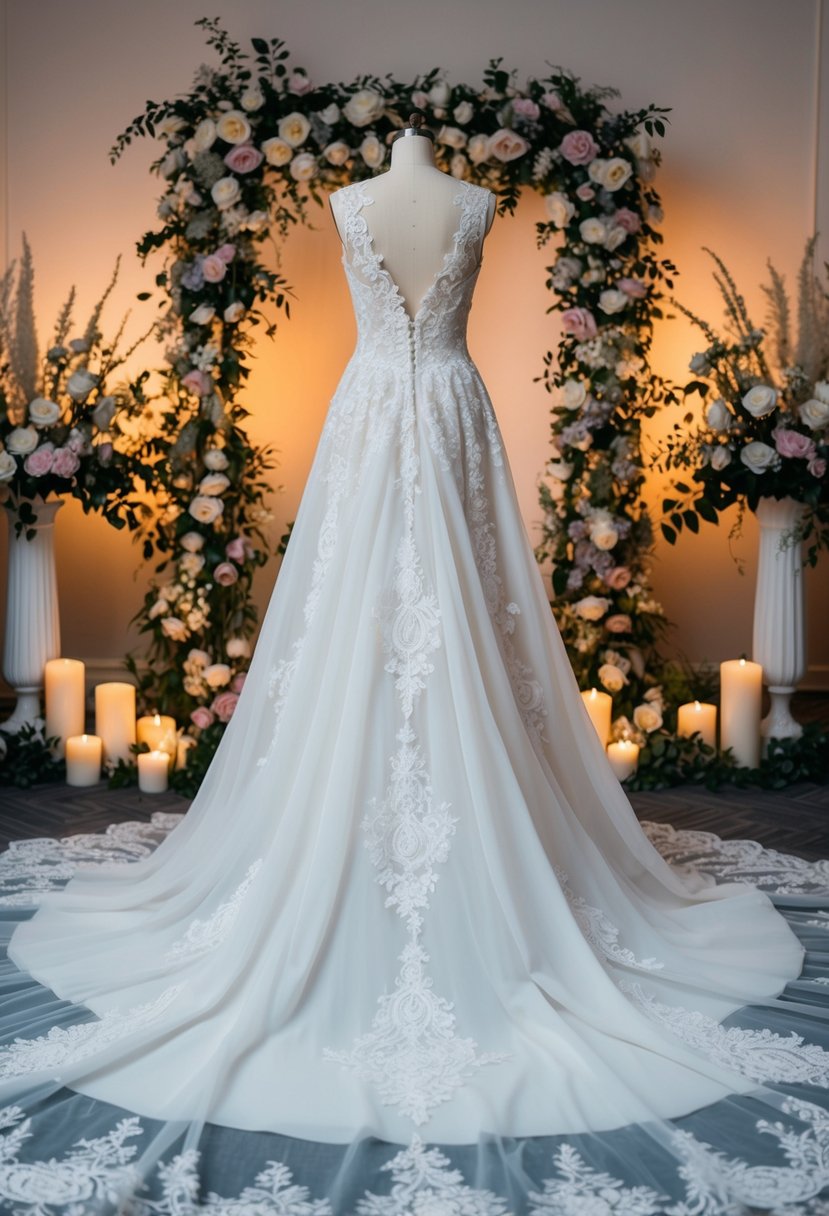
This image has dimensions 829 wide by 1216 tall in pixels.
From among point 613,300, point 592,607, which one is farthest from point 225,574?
point 613,300

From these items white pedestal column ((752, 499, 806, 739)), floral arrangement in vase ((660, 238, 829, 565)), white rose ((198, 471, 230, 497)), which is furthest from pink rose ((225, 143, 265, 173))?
white pedestal column ((752, 499, 806, 739))

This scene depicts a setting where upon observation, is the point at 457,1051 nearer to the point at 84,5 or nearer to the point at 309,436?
the point at 309,436

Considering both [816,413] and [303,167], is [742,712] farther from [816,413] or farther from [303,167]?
[303,167]

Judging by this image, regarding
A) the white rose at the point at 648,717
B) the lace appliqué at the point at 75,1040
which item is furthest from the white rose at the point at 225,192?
the lace appliqué at the point at 75,1040

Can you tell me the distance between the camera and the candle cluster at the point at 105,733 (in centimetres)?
465

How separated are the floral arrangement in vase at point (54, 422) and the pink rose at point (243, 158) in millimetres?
674

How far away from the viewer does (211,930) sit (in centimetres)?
286

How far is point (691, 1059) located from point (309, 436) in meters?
3.88

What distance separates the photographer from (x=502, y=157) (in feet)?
16.2

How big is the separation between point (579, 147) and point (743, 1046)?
11.6 feet

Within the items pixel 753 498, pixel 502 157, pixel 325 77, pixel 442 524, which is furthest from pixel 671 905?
pixel 325 77

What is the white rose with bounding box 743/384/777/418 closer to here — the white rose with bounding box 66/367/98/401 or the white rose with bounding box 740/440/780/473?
the white rose with bounding box 740/440/780/473

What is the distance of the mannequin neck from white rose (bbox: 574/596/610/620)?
7.48 ft

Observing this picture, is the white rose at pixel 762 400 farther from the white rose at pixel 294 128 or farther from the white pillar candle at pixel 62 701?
the white pillar candle at pixel 62 701
